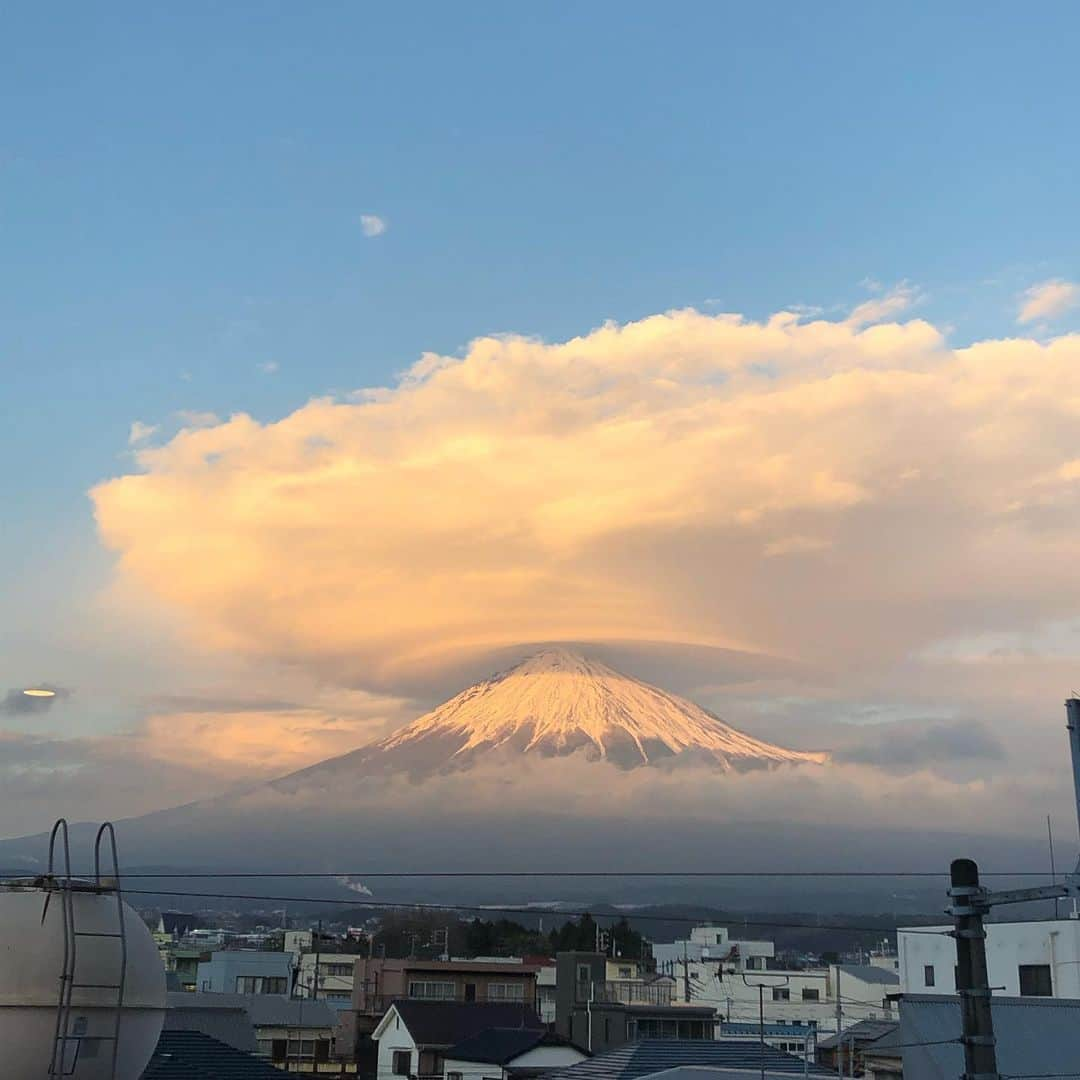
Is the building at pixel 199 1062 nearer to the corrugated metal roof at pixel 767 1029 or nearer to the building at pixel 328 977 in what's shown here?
the corrugated metal roof at pixel 767 1029

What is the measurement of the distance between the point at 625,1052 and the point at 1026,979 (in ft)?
65.2

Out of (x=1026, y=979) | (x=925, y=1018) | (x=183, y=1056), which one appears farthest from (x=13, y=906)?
(x=1026, y=979)

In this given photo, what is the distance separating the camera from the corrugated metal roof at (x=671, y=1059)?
2786 cm

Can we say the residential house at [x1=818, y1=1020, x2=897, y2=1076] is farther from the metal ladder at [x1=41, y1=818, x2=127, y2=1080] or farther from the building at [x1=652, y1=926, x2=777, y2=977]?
the building at [x1=652, y1=926, x2=777, y2=977]

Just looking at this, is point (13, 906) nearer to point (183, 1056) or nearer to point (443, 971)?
point (183, 1056)

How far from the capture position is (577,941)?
119375 mm

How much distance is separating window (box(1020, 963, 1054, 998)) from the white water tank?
3399cm

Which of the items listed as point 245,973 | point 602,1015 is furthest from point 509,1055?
point 245,973

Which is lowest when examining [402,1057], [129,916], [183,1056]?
[402,1057]

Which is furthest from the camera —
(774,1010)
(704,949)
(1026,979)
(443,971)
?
(704,949)

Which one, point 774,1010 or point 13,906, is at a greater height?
point 13,906

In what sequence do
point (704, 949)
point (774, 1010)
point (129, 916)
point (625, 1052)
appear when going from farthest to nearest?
point (704, 949) → point (774, 1010) → point (625, 1052) → point (129, 916)

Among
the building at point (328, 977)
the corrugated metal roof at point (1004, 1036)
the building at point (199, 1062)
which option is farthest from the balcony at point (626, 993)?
the corrugated metal roof at point (1004, 1036)

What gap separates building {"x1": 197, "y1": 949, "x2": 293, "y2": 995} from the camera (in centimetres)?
7238
